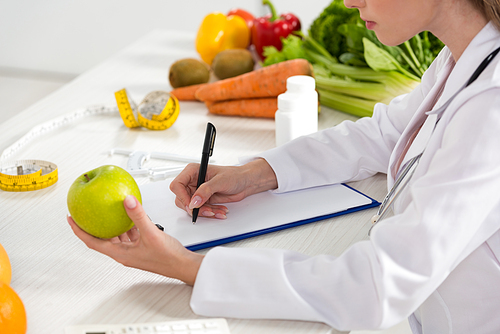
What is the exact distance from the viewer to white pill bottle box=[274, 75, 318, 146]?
146 cm

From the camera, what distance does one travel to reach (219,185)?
3.84 feet

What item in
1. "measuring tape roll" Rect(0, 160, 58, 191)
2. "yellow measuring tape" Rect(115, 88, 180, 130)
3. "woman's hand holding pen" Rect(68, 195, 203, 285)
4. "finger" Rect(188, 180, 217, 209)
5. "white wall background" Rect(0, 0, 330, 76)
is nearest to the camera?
"woman's hand holding pen" Rect(68, 195, 203, 285)

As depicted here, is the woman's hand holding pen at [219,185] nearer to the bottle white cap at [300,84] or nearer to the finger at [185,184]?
the finger at [185,184]

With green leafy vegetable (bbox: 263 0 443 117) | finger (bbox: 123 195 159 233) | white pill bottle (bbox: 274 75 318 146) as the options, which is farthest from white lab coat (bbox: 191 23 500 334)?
green leafy vegetable (bbox: 263 0 443 117)

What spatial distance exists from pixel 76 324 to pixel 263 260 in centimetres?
31

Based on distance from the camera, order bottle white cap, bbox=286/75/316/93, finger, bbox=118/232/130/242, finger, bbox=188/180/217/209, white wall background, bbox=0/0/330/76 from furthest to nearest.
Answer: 1. white wall background, bbox=0/0/330/76
2. bottle white cap, bbox=286/75/316/93
3. finger, bbox=188/180/217/209
4. finger, bbox=118/232/130/242

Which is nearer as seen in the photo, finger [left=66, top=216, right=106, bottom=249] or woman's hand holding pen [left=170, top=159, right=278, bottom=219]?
finger [left=66, top=216, right=106, bottom=249]

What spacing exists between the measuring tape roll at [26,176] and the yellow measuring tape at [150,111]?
0.36 m

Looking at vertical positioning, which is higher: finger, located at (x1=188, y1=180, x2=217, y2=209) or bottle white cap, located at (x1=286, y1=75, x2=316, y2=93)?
bottle white cap, located at (x1=286, y1=75, x2=316, y2=93)

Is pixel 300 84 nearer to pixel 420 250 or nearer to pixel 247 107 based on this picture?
pixel 247 107

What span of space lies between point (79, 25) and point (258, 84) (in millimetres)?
3439

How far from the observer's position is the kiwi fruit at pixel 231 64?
1.97 meters

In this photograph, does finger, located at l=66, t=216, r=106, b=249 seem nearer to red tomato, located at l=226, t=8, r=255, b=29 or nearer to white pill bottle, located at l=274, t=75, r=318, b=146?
white pill bottle, located at l=274, t=75, r=318, b=146

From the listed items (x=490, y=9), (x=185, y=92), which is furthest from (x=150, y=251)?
(x=185, y=92)
